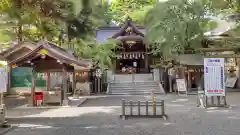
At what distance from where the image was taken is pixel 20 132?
6.99m

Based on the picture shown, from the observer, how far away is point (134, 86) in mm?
20391

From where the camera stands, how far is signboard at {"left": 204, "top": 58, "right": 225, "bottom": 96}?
10906mm

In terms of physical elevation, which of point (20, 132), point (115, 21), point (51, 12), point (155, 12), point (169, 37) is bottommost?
point (20, 132)

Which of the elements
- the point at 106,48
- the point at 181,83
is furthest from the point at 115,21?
the point at 181,83

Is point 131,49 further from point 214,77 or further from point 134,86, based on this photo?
point 214,77

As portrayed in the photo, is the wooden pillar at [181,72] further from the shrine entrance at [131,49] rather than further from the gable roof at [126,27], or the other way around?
the gable roof at [126,27]

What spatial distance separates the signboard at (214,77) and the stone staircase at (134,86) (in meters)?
8.00

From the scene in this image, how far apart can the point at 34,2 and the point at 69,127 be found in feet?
12.4

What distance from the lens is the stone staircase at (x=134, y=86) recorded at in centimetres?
1923

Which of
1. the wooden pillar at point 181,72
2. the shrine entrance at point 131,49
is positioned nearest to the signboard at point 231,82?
the wooden pillar at point 181,72

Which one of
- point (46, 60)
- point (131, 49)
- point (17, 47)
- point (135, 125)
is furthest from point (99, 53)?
point (135, 125)

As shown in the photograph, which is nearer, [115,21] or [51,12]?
[51,12]

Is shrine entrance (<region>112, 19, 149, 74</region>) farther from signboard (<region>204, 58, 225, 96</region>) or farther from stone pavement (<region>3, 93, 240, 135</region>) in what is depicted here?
stone pavement (<region>3, 93, 240, 135</region>)

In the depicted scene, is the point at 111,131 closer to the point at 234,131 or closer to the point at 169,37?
the point at 234,131
